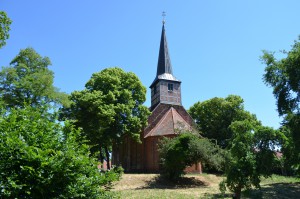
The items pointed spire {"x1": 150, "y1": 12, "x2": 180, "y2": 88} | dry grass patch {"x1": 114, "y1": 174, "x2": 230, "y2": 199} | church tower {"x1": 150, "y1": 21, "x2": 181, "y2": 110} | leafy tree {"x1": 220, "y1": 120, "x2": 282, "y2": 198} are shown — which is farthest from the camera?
pointed spire {"x1": 150, "y1": 12, "x2": 180, "y2": 88}

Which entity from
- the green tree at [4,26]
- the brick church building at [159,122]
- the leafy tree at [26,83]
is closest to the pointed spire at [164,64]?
the brick church building at [159,122]

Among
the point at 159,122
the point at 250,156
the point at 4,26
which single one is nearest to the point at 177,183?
the point at 250,156

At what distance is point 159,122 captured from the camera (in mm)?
36938

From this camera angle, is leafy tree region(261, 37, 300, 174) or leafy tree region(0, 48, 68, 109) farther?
leafy tree region(0, 48, 68, 109)

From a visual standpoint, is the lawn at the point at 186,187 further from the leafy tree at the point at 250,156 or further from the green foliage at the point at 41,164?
the green foliage at the point at 41,164

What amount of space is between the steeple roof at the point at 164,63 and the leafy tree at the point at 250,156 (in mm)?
26692

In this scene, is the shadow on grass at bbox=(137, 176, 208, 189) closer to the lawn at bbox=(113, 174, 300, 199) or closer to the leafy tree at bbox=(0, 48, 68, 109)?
the lawn at bbox=(113, 174, 300, 199)

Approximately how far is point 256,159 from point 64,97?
69.2ft

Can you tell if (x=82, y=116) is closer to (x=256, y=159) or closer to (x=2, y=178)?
(x=256, y=159)

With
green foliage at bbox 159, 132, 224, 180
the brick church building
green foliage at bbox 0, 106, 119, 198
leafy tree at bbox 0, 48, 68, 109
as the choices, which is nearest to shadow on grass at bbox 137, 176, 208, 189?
green foliage at bbox 159, 132, 224, 180

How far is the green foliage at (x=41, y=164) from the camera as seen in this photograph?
193 inches

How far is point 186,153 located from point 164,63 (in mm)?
21127

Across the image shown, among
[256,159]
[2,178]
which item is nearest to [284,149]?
[256,159]

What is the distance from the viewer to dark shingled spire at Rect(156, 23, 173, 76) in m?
44.4
